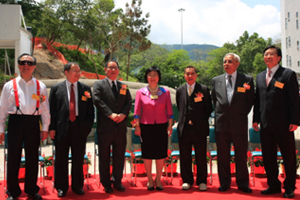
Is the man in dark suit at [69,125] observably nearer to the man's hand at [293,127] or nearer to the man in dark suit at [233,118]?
the man in dark suit at [233,118]

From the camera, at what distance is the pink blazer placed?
4297 mm

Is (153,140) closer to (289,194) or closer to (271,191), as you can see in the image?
(271,191)

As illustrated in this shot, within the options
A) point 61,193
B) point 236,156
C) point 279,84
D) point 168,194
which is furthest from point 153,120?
point 279,84

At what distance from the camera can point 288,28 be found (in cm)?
3675

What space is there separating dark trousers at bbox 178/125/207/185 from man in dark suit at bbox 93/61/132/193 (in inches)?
35.4

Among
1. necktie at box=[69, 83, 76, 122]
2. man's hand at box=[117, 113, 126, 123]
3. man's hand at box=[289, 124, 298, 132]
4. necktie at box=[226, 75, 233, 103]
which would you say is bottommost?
man's hand at box=[289, 124, 298, 132]

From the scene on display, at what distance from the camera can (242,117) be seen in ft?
13.5

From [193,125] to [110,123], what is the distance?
1.20 meters

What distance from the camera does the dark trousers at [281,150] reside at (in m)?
3.95

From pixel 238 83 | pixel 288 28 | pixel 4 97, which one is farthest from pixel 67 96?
pixel 288 28

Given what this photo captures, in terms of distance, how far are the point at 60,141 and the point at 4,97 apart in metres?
0.92

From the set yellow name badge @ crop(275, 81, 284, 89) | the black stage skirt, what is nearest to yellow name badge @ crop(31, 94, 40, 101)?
the black stage skirt

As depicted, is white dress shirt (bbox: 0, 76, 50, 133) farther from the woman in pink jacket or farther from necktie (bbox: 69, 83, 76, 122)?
the woman in pink jacket

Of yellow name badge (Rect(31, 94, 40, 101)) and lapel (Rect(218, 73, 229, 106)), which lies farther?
lapel (Rect(218, 73, 229, 106))
